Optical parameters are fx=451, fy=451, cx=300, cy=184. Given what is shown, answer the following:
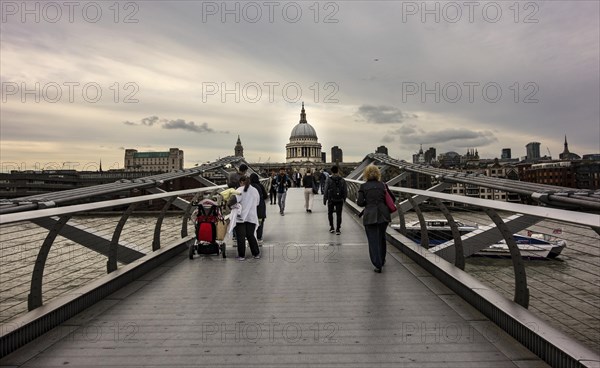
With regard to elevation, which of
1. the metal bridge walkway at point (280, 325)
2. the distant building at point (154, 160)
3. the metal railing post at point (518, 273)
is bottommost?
the metal bridge walkway at point (280, 325)

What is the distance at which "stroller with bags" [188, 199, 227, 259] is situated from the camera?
258 inches

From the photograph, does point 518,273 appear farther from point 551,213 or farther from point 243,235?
point 243,235

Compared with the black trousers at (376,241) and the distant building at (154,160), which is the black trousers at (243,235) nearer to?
the black trousers at (376,241)

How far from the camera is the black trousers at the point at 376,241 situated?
553 centimetres

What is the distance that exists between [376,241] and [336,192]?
329cm

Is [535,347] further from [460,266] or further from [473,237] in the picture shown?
[473,237]

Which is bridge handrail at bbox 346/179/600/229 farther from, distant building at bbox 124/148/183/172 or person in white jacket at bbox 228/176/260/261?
distant building at bbox 124/148/183/172

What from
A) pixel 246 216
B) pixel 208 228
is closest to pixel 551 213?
pixel 246 216

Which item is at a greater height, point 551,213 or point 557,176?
point 557,176

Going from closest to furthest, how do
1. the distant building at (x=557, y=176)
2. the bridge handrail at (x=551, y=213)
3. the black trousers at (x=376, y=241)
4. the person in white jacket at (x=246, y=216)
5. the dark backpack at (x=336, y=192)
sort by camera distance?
the bridge handrail at (x=551, y=213)
the black trousers at (x=376, y=241)
the person in white jacket at (x=246, y=216)
the dark backpack at (x=336, y=192)
the distant building at (x=557, y=176)

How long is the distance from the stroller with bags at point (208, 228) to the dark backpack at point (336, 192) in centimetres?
281

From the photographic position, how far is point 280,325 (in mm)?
3576

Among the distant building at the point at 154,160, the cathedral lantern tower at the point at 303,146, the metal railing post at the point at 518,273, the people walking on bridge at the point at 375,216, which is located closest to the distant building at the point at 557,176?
the cathedral lantern tower at the point at 303,146

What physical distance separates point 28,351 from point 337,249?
194 inches
